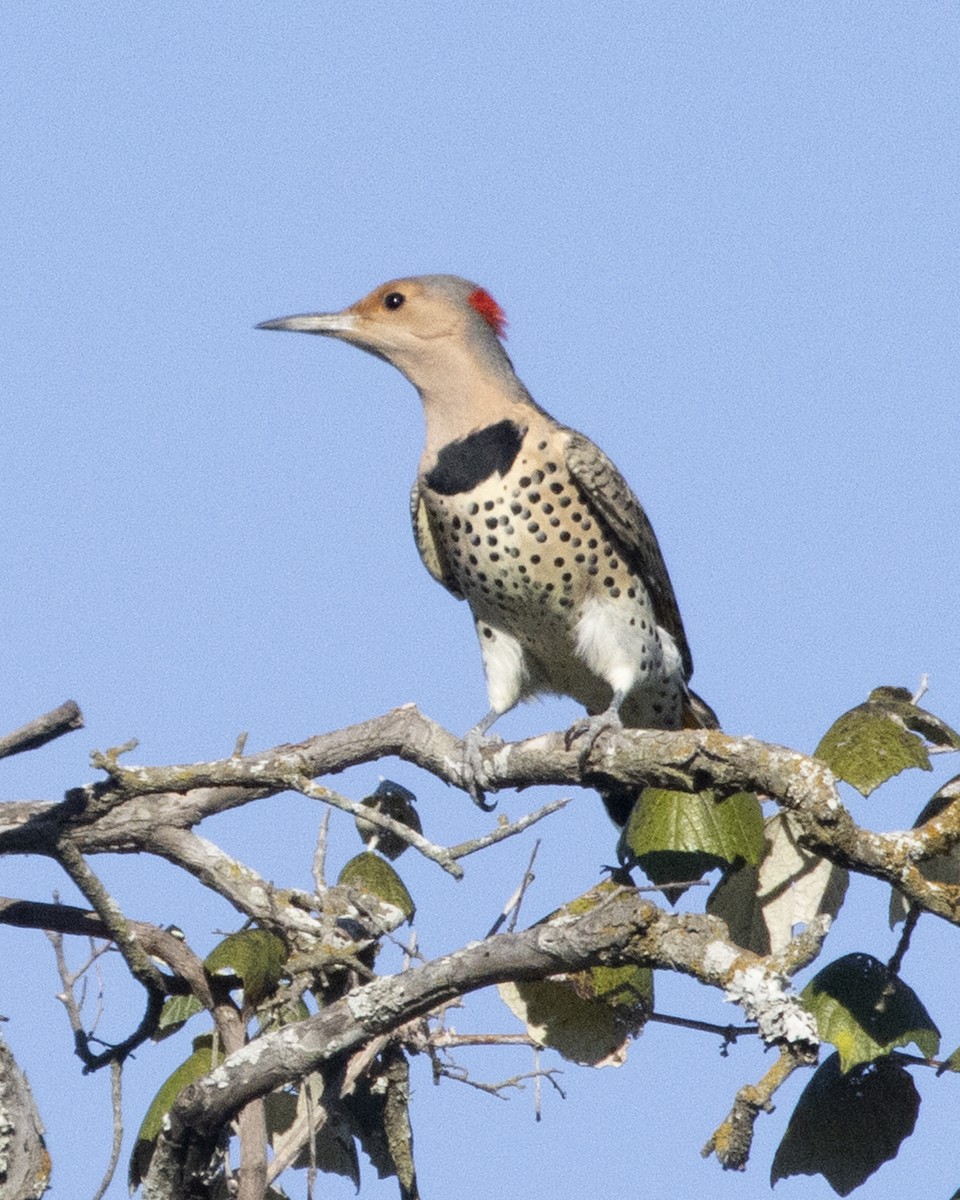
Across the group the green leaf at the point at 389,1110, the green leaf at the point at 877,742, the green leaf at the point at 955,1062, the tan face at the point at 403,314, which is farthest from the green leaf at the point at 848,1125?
the tan face at the point at 403,314

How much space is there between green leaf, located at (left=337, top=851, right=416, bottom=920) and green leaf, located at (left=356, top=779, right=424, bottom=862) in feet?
0.92

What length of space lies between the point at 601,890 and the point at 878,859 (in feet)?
2.13

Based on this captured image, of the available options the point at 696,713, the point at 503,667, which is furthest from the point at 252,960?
the point at 696,713

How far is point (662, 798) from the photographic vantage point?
378 cm

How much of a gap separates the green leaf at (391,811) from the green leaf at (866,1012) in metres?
1.18

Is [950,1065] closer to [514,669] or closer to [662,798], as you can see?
[662,798]

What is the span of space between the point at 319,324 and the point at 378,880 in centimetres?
336

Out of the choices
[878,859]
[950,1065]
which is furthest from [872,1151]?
[878,859]

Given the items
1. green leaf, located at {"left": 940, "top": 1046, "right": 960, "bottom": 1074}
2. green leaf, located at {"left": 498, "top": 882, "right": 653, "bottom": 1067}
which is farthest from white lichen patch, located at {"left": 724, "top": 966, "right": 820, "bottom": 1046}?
green leaf, located at {"left": 498, "top": 882, "right": 653, "bottom": 1067}

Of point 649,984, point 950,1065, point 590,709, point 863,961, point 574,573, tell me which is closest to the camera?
point 950,1065

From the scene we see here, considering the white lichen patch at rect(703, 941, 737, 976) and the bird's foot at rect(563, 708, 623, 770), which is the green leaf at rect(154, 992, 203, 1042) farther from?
the white lichen patch at rect(703, 941, 737, 976)

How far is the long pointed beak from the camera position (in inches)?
262

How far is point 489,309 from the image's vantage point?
23.0ft

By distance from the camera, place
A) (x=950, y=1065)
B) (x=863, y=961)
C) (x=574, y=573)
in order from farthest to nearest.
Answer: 1. (x=574, y=573)
2. (x=863, y=961)
3. (x=950, y=1065)
